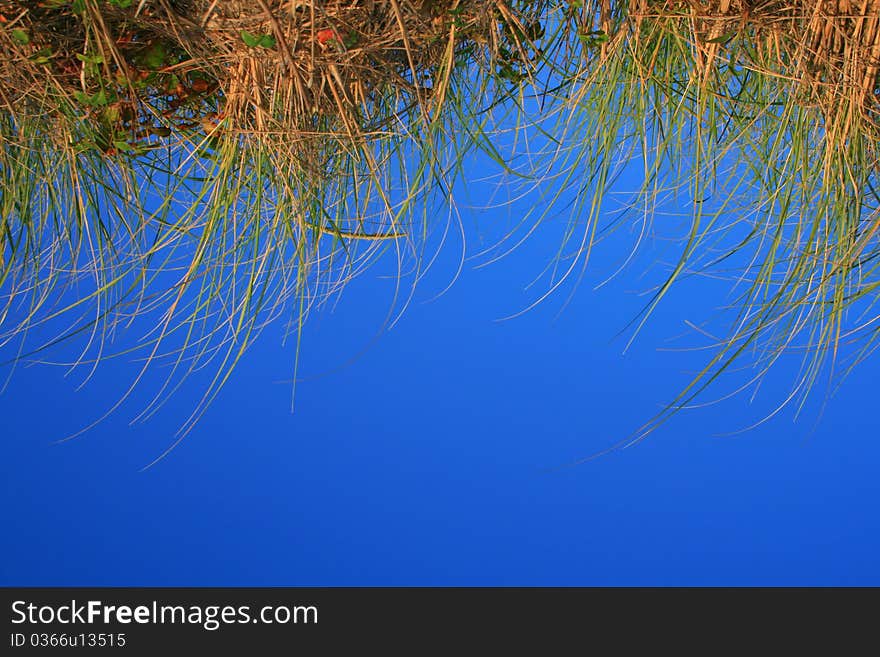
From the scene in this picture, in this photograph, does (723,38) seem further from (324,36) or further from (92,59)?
(92,59)

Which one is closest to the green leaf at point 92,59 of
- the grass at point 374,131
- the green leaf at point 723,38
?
the grass at point 374,131

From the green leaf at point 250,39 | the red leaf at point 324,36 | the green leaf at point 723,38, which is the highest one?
the green leaf at point 723,38

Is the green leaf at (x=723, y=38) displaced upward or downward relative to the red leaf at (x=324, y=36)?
upward

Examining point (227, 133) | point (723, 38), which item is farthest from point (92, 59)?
point (723, 38)

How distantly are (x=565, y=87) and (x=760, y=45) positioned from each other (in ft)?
0.99

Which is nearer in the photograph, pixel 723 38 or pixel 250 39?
pixel 250 39

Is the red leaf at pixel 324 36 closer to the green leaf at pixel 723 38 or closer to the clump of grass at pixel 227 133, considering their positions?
the clump of grass at pixel 227 133

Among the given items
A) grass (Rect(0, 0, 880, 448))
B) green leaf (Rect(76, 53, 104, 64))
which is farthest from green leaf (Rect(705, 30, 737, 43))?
green leaf (Rect(76, 53, 104, 64))

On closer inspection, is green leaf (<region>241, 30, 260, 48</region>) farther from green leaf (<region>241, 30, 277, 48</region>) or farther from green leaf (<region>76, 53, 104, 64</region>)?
green leaf (<region>76, 53, 104, 64</region>)

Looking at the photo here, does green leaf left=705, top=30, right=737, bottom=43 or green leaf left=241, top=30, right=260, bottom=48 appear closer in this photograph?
green leaf left=241, top=30, right=260, bottom=48

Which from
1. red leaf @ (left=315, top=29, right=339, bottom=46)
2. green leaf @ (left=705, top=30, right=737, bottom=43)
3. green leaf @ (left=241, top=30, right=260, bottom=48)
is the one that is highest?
green leaf @ (left=705, top=30, right=737, bottom=43)

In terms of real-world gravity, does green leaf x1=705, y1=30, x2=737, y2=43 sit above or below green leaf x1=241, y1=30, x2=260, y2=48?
above

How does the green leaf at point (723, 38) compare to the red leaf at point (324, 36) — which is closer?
the red leaf at point (324, 36)

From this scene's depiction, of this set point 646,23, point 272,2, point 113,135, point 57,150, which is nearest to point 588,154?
point 646,23
